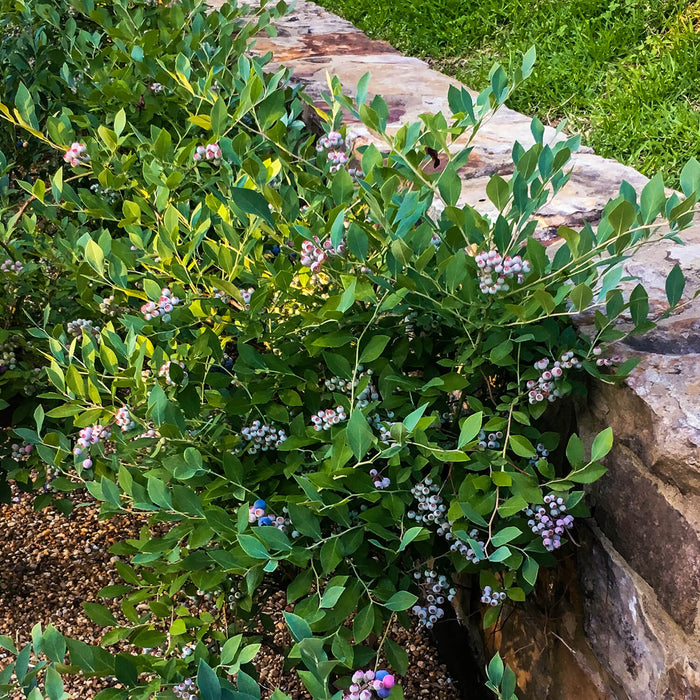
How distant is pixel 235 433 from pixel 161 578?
0.32 m

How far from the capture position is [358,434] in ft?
3.46

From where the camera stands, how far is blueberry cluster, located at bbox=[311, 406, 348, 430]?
1.29 m

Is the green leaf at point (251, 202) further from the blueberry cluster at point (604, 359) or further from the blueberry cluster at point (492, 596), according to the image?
the blueberry cluster at point (492, 596)

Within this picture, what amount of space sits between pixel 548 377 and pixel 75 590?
5.60ft

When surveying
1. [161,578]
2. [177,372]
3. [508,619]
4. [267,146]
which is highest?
[267,146]

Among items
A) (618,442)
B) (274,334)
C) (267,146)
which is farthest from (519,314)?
(267,146)

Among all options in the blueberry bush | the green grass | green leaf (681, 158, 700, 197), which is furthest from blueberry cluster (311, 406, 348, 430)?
the green grass

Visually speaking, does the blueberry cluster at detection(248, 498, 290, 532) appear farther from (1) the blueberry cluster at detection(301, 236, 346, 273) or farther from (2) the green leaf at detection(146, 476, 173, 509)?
(1) the blueberry cluster at detection(301, 236, 346, 273)

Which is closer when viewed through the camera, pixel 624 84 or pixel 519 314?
pixel 519 314

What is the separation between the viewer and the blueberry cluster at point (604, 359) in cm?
126

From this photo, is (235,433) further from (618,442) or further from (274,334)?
(618,442)

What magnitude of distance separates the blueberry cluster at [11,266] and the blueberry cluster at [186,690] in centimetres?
116

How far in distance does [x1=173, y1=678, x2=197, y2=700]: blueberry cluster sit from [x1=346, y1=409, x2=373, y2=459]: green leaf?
18.2 inches

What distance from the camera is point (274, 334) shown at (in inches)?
52.2
